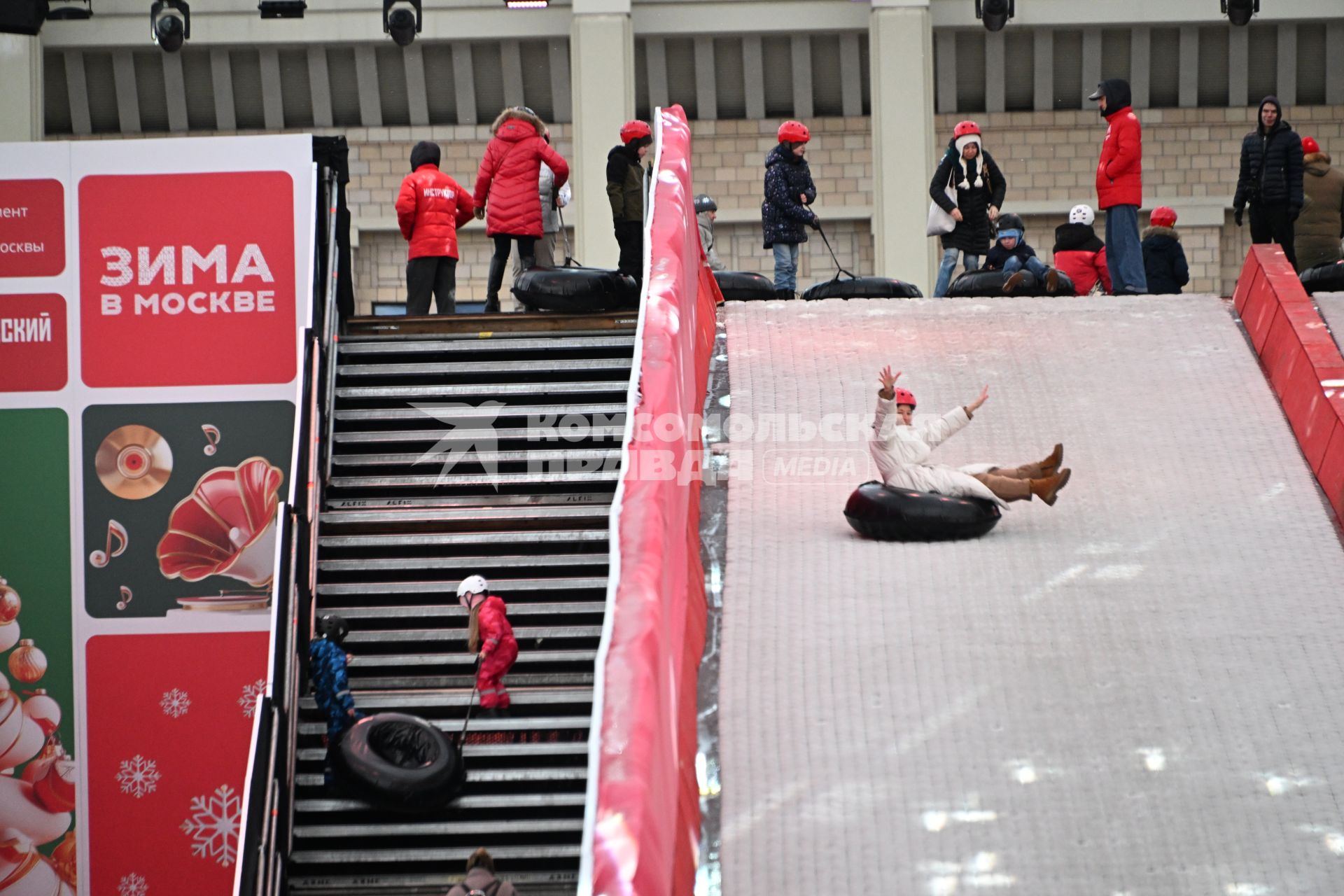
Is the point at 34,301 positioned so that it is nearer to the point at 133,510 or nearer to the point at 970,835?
the point at 133,510

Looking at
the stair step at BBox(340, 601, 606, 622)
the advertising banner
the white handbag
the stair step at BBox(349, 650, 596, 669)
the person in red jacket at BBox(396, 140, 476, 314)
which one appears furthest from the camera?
the white handbag

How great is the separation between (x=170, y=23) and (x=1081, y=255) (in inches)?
390

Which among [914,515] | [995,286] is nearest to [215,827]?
[914,515]

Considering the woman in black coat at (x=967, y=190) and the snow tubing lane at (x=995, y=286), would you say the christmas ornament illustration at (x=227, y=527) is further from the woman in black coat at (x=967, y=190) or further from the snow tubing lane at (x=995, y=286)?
the woman in black coat at (x=967, y=190)

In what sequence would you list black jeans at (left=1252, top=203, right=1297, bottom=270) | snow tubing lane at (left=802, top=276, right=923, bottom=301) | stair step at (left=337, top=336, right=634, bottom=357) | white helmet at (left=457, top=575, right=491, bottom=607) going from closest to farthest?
white helmet at (left=457, top=575, right=491, bottom=607) < stair step at (left=337, top=336, right=634, bottom=357) < black jeans at (left=1252, top=203, right=1297, bottom=270) < snow tubing lane at (left=802, top=276, right=923, bottom=301)

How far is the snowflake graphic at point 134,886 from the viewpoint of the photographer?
10453 millimetres

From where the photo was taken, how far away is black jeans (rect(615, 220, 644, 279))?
11648 millimetres

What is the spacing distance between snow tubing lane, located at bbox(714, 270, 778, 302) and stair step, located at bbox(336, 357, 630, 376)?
9.62 ft

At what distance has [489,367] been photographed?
10.1 m

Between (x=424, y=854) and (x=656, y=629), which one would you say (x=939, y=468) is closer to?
(x=656, y=629)

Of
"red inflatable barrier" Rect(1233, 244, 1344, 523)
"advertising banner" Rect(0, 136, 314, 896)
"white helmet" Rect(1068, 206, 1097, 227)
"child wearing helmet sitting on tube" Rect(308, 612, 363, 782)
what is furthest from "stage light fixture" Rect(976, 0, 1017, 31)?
"child wearing helmet sitting on tube" Rect(308, 612, 363, 782)

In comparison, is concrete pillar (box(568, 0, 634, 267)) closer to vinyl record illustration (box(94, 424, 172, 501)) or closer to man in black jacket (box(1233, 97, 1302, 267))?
man in black jacket (box(1233, 97, 1302, 267))

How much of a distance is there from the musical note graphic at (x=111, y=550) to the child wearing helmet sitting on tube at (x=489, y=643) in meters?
3.41

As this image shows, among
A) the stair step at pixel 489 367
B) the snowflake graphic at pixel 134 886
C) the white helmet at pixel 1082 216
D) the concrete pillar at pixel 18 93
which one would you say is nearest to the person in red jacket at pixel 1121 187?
the white helmet at pixel 1082 216
